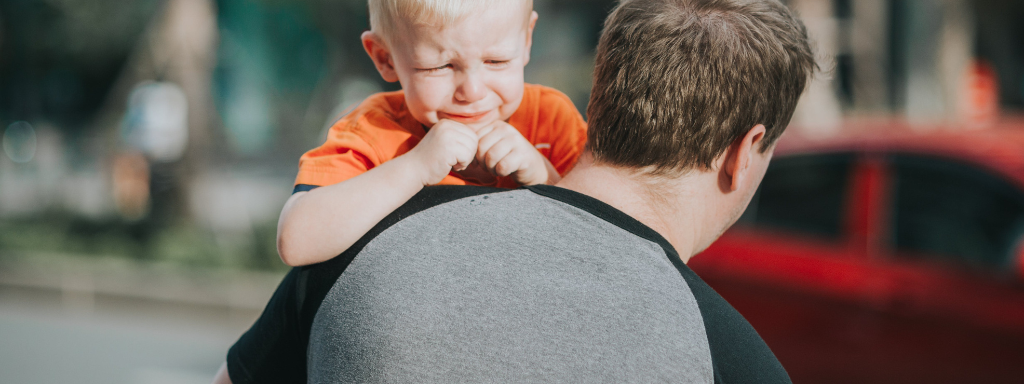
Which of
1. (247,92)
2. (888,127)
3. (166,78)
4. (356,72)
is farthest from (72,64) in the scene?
(888,127)

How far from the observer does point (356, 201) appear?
1.40 metres

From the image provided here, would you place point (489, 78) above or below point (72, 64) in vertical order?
above

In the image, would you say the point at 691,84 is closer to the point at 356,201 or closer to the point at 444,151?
the point at 444,151

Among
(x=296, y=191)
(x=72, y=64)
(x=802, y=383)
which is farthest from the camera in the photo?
(x=72, y=64)

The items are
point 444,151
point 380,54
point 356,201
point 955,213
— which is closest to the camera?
point 356,201

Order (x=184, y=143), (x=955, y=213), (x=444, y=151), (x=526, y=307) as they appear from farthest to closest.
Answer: (x=184, y=143), (x=955, y=213), (x=444, y=151), (x=526, y=307)

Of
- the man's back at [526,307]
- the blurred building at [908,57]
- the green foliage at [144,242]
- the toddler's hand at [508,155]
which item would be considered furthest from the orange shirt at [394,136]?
the blurred building at [908,57]

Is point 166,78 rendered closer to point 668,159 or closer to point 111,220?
point 111,220

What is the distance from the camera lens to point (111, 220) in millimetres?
9391

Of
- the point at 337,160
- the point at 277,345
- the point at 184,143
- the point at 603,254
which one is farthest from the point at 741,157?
the point at 184,143

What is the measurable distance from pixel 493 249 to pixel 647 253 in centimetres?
24

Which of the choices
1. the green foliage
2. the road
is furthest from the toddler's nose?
the green foliage

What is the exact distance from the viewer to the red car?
3.53 meters

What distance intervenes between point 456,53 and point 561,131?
1.25 feet
